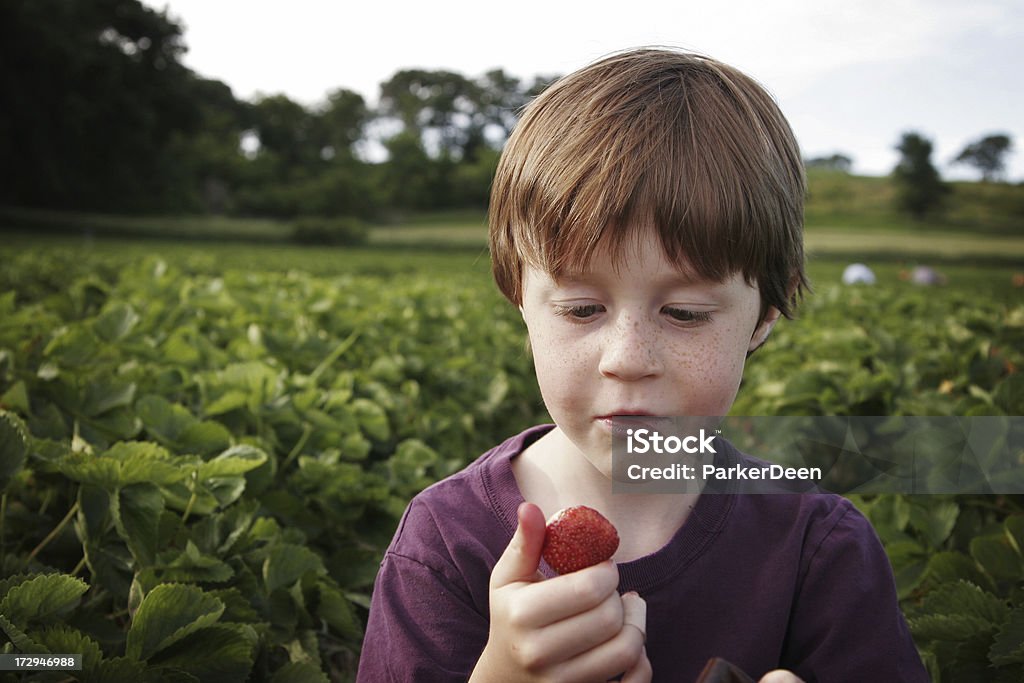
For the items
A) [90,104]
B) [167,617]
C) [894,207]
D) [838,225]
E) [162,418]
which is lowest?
[838,225]

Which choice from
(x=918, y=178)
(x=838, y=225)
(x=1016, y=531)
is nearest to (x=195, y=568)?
(x=1016, y=531)

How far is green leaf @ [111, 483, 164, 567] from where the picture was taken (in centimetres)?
137

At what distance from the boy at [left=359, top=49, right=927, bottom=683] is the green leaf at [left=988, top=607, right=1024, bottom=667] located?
12 cm

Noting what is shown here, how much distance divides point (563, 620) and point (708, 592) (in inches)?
16.4

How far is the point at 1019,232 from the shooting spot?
29203mm

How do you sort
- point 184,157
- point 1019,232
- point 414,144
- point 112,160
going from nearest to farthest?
point 1019,232 → point 112,160 → point 184,157 → point 414,144

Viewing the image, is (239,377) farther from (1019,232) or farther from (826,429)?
(1019,232)

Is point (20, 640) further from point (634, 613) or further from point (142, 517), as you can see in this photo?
point (634, 613)

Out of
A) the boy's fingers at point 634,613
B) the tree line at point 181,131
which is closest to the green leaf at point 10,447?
the boy's fingers at point 634,613

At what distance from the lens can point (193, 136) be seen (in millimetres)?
41500

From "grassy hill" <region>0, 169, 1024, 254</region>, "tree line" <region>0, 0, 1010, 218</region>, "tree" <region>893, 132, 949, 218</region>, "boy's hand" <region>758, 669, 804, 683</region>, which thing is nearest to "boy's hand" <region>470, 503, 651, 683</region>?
"boy's hand" <region>758, 669, 804, 683</region>

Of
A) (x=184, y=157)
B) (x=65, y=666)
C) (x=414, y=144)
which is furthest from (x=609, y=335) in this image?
(x=414, y=144)

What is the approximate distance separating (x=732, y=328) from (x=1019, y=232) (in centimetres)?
3353

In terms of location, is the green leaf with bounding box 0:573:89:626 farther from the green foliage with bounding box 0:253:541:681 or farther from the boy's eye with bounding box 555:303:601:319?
the boy's eye with bounding box 555:303:601:319
